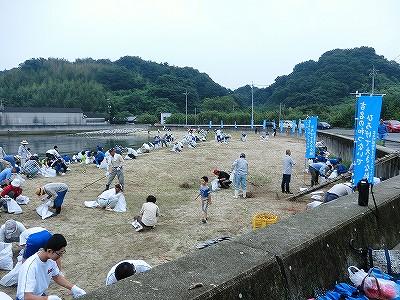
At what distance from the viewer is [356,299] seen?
326 centimetres

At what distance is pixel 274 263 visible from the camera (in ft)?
9.95

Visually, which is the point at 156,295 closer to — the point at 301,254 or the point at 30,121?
the point at 301,254

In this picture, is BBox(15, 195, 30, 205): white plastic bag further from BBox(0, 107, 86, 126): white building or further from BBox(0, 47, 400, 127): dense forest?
BBox(0, 107, 86, 126): white building

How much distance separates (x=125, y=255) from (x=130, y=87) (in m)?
126

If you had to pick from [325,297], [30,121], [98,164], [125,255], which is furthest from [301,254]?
[30,121]

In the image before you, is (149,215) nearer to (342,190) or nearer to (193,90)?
(342,190)

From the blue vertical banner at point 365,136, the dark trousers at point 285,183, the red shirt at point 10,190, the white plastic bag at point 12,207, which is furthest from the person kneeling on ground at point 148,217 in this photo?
the dark trousers at point 285,183

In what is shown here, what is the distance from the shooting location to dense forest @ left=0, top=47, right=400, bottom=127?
68.9 metres

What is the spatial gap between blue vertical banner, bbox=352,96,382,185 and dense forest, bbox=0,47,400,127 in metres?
34.2

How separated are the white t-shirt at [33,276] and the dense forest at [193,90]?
40573 millimetres

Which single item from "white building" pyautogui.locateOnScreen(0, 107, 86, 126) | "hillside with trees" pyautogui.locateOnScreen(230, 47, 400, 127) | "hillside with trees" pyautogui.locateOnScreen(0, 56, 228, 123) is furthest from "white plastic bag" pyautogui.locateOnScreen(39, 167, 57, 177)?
"hillside with trees" pyautogui.locateOnScreen(0, 56, 228, 123)

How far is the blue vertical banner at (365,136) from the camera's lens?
7.61 metres

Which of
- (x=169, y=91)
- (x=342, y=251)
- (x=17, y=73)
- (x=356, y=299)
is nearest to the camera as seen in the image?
(x=356, y=299)

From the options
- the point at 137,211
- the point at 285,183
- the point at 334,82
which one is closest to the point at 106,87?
the point at 334,82
